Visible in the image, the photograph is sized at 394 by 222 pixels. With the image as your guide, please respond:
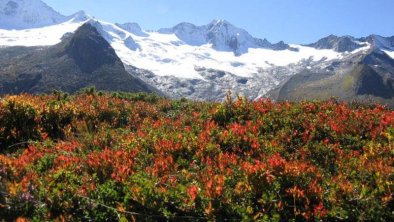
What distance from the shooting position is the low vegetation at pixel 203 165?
7.98 m

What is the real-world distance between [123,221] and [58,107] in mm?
8104

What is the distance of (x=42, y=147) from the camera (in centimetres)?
1188

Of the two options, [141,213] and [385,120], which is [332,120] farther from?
[141,213]

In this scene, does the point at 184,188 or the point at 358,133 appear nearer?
the point at 184,188

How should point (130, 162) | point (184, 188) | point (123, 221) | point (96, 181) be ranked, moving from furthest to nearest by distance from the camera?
point (130, 162) < point (96, 181) < point (184, 188) < point (123, 221)

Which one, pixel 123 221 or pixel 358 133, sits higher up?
pixel 358 133

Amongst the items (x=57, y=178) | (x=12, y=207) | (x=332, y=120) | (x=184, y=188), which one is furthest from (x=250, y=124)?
(x=12, y=207)

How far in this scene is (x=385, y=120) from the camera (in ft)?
43.0

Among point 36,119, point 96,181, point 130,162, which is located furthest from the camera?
point 36,119

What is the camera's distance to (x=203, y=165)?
412 inches

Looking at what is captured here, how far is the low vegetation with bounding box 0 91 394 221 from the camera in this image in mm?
7984

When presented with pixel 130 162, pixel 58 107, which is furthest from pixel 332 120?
pixel 58 107

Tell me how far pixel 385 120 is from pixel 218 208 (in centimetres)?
727

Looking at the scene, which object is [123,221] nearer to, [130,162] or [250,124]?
[130,162]
